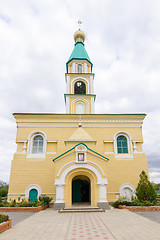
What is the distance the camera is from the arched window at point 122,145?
683 inches

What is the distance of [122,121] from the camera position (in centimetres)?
1812

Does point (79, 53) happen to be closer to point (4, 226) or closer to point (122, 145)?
point (122, 145)

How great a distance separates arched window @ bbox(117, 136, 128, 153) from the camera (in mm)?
17359

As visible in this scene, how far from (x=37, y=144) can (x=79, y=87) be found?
9406 mm

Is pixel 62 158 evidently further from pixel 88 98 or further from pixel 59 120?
pixel 88 98

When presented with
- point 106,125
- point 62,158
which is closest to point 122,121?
point 106,125

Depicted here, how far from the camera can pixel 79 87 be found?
71.5 feet

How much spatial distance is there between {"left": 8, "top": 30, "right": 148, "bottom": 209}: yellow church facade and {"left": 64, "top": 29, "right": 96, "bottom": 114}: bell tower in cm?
301

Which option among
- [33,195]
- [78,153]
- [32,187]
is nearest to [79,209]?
[78,153]

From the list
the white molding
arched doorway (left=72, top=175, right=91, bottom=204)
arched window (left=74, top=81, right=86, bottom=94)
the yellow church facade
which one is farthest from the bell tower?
the white molding

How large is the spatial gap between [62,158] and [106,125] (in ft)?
22.7

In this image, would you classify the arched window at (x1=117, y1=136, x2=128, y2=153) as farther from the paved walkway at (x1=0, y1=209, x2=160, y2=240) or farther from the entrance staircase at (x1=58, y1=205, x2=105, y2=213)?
the paved walkway at (x1=0, y1=209, x2=160, y2=240)

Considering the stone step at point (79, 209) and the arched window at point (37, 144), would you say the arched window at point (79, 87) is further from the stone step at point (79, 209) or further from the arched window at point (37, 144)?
the stone step at point (79, 209)

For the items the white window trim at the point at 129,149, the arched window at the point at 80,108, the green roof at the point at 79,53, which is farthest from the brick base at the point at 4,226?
the green roof at the point at 79,53
